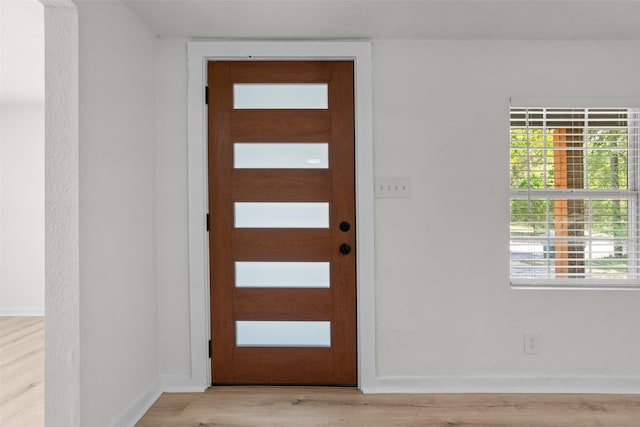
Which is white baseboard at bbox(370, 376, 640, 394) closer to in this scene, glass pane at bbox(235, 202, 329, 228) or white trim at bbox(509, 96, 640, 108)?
glass pane at bbox(235, 202, 329, 228)

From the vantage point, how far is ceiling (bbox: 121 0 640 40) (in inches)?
81.4

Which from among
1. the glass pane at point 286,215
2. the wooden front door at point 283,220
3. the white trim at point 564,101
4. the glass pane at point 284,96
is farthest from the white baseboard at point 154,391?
the white trim at point 564,101

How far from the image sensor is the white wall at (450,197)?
2496 mm

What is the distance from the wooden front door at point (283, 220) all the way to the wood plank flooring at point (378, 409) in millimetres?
161

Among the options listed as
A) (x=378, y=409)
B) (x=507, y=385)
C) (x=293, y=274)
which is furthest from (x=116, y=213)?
(x=507, y=385)

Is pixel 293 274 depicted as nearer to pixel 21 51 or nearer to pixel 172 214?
pixel 172 214

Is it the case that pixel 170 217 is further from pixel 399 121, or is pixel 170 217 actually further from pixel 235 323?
pixel 399 121

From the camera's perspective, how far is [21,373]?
2732mm

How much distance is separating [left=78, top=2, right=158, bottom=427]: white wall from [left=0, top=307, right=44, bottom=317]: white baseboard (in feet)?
9.52

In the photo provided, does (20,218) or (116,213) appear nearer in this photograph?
(116,213)

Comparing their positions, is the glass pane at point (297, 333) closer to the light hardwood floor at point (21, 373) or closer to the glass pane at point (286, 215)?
the glass pane at point (286, 215)

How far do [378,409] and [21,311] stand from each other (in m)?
4.35

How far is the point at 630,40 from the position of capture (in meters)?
2.50

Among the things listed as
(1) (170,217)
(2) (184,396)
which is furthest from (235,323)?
(1) (170,217)
